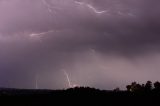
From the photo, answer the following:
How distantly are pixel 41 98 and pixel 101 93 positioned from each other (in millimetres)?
12314

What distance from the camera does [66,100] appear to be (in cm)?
5622

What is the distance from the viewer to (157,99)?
5978 cm

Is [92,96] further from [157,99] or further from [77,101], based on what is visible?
[157,99]

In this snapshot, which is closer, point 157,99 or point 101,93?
point 157,99

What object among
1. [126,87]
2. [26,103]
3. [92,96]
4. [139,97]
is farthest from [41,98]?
[126,87]

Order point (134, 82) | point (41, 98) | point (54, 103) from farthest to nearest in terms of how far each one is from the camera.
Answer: point (134, 82) → point (41, 98) → point (54, 103)

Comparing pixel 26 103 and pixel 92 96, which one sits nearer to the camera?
pixel 26 103

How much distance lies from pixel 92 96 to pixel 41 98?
29.9 ft

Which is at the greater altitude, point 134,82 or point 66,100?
point 134,82

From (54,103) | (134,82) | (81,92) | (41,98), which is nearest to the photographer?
(54,103)

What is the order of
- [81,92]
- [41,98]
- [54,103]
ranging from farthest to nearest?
[81,92]
[41,98]
[54,103]

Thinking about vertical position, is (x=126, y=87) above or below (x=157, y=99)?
above

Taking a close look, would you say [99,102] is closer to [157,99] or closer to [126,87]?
[157,99]

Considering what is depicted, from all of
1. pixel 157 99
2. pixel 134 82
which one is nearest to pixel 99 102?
pixel 157 99
